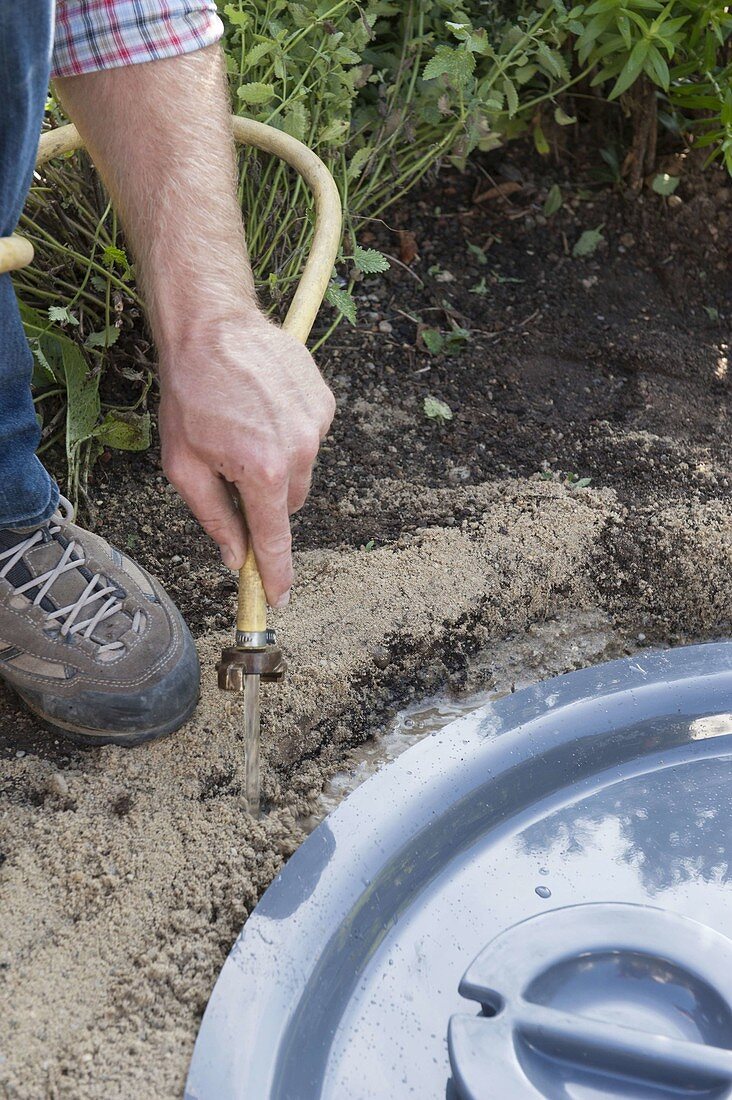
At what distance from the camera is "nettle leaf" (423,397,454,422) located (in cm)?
188

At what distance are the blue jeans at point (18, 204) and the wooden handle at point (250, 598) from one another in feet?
1.29

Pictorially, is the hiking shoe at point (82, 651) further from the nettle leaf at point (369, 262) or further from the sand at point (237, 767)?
the nettle leaf at point (369, 262)

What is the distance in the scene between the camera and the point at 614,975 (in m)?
1.03

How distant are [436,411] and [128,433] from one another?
589mm

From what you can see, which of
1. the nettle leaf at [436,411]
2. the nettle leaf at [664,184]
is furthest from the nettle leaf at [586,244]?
the nettle leaf at [436,411]

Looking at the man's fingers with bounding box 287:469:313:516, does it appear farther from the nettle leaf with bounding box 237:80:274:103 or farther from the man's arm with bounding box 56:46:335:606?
the nettle leaf with bounding box 237:80:274:103

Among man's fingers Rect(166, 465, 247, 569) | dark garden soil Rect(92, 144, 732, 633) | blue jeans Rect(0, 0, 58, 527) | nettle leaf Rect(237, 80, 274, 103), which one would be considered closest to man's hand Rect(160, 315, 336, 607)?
man's fingers Rect(166, 465, 247, 569)

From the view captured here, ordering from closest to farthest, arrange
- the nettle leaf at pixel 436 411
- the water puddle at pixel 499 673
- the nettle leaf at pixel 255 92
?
1. the water puddle at pixel 499 673
2. the nettle leaf at pixel 255 92
3. the nettle leaf at pixel 436 411

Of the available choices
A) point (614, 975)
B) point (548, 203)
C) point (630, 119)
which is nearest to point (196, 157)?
point (614, 975)

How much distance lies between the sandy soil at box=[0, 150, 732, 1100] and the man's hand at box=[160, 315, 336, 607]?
1.37 feet

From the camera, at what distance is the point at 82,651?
52.8 inches

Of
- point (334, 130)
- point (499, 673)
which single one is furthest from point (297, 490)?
point (334, 130)

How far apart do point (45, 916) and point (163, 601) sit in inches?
18.1

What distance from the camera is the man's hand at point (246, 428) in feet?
3.12
